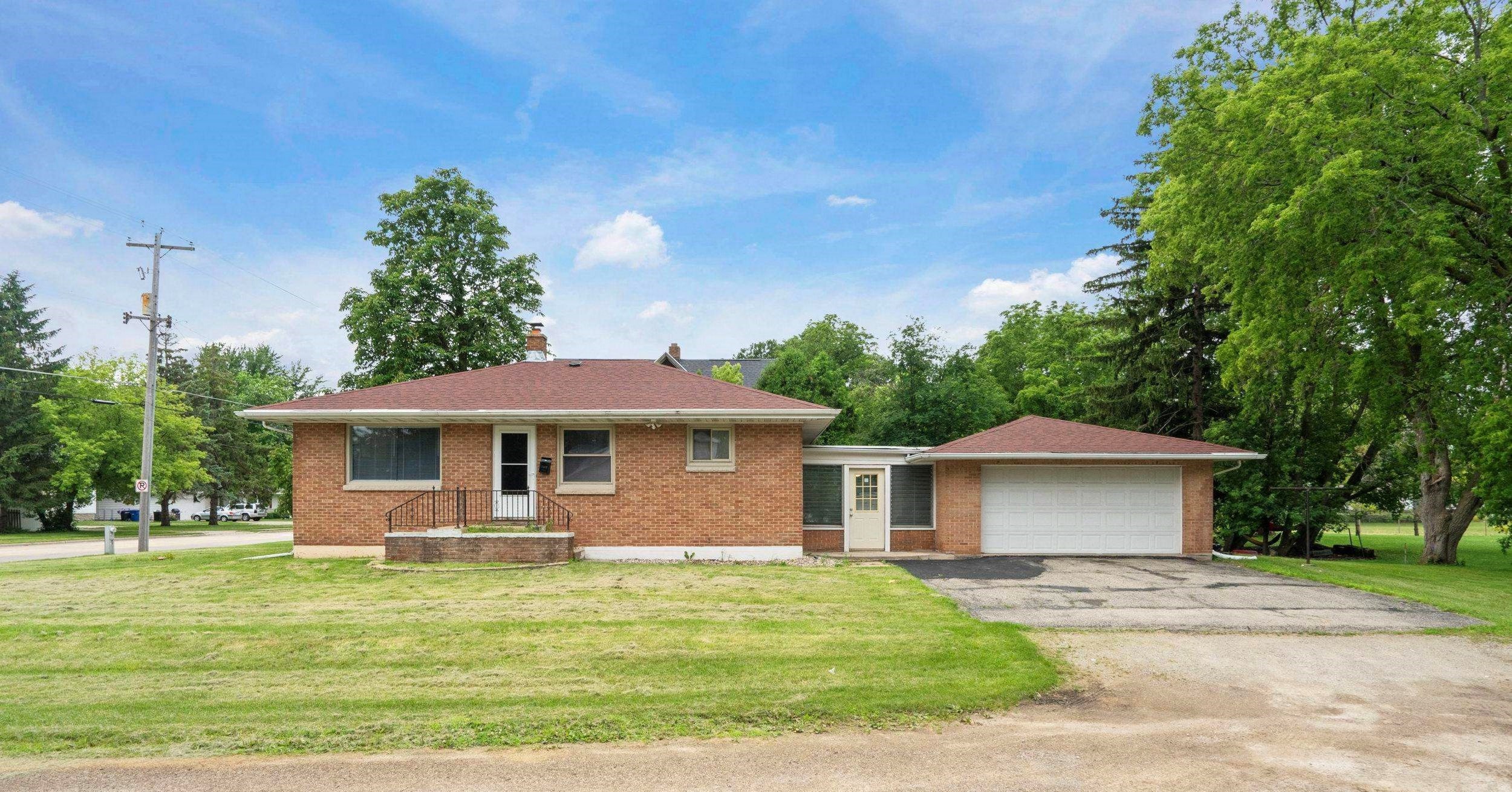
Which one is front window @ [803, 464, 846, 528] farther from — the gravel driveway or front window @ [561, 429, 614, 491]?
the gravel driveway

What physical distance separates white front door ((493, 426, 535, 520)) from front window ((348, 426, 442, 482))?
3.95 feet

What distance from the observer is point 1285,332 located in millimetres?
17281

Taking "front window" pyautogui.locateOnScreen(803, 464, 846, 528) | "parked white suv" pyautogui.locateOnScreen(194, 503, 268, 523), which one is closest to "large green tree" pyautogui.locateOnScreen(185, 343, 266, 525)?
"parked white suv" pyautogui.locateOnScreen(194, 503, 268, 523)

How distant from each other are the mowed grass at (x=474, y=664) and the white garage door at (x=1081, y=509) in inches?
237

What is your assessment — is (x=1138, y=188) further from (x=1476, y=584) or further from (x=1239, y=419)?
(x=1476, y=584)

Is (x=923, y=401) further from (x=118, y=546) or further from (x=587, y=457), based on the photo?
(x=118, y=546)

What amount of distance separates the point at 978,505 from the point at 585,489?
8.31 meters

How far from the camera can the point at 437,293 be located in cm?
2877

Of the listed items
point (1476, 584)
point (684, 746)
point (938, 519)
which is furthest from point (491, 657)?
point (1476, 584)

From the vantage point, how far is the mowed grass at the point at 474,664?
5.20 m

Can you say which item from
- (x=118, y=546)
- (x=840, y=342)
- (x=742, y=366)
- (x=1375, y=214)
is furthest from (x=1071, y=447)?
(x=840, y=342)

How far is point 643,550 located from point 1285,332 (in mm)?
15633

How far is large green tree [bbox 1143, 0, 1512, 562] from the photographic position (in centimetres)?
1442

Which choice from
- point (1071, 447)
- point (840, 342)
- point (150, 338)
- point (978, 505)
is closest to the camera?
point (1071, 447)
